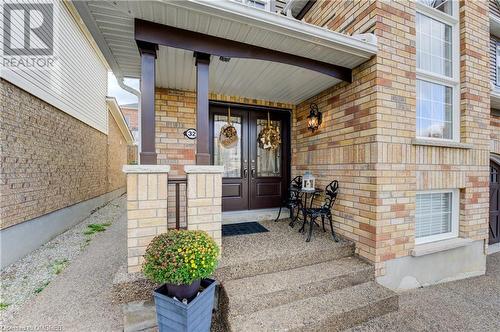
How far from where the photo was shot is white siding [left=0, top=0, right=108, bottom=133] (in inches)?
167

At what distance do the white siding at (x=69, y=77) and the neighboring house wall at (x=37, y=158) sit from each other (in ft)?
0.67

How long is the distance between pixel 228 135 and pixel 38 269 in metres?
3.61

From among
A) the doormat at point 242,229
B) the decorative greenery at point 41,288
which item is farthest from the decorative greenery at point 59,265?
the doormat at point 242,229

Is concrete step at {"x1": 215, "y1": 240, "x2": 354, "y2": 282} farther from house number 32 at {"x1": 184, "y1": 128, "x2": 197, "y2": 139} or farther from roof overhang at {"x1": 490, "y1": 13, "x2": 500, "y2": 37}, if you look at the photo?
roof overhang at {"x1": 490, "y1": 13, "x2": 500, "y2": 37}

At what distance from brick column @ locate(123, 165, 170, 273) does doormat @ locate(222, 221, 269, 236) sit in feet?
4.32

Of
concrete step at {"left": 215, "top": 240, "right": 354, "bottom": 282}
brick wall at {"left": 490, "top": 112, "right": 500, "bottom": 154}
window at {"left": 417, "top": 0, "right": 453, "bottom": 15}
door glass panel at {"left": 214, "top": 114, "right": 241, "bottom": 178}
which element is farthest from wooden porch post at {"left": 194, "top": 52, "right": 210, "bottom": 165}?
brick wall at {"left": 490, "top": 112, "right": 500, "bottom": 154}

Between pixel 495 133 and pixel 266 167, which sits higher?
pixel 495 133

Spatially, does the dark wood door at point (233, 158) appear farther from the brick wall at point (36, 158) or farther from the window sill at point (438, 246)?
the brick wall at point (36, 158)

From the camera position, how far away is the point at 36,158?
4176 mm

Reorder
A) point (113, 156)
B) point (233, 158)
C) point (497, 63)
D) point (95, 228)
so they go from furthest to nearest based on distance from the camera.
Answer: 1. point (113, 156)
2. point (95, 228)
3. point (497, 63)
4. point (233, 158)

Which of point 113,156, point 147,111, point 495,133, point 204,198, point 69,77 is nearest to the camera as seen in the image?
point 147,111

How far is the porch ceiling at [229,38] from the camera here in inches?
79.0

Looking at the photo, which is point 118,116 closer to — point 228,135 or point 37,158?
point 37,158

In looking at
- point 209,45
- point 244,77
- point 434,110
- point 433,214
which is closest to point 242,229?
point 244,77
